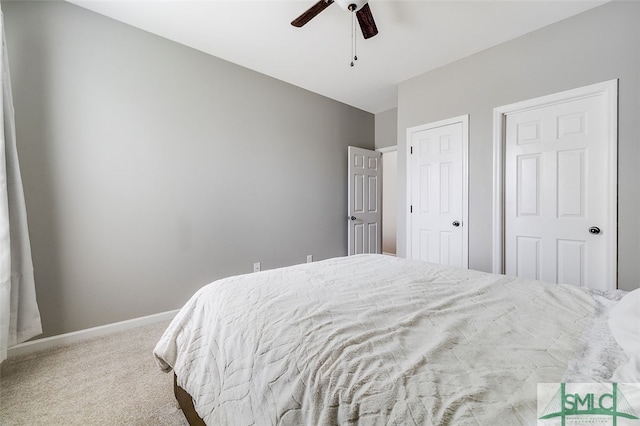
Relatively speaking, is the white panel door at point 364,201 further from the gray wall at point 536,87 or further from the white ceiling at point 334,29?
the white ceiling at point 334,29

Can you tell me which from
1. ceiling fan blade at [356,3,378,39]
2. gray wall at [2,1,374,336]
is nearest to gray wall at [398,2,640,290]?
ceiling fan blade at [356,3,378,39]

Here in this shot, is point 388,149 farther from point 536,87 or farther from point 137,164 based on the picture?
point 137,164

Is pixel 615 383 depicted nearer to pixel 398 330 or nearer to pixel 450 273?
pixel 398 330

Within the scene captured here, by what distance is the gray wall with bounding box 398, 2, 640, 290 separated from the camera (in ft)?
6.42

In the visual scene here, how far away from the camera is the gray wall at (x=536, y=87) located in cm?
196

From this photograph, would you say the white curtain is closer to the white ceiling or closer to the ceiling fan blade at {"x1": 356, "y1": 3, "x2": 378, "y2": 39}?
the white ceiling

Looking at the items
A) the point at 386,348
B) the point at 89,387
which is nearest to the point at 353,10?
the point at 386,348

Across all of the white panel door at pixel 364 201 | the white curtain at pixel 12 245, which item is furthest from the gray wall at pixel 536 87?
the white curtain at pixel 12 245

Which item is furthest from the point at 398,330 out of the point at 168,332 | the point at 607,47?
the point at 607,47

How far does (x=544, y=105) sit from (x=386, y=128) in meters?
2.26

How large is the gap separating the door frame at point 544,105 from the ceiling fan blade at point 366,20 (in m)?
1.52

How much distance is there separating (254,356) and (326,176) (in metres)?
3.20

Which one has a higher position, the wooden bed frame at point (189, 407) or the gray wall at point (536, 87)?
the gray wall at point (536, 87)

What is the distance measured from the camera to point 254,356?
0.83 meters
